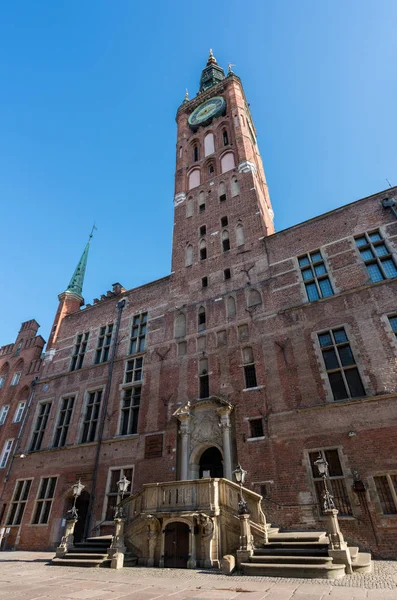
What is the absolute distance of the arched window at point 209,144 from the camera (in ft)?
104

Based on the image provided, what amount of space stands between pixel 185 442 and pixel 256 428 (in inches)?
158

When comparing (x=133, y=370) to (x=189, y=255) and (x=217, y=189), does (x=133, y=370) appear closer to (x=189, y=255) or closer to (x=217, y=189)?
(x=189, y=255)

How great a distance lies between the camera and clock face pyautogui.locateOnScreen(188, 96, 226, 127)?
112ft

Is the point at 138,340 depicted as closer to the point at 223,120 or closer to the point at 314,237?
the point at 314,237

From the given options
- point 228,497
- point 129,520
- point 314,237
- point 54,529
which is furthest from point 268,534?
point 314,237

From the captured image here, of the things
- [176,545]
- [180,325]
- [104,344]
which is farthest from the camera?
[104,344]

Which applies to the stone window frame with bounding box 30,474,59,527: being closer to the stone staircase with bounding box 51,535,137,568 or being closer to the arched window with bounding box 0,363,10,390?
the stone staircase with bounding box 51,535,137,568

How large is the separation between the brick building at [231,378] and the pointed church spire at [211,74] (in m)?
20.1

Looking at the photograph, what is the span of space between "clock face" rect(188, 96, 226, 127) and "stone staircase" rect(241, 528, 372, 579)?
115 feet

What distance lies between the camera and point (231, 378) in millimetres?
18406

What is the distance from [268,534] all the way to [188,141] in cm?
3355

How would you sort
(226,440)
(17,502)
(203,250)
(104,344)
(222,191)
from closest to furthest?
(226,440)
(17,502)
(203,250)
(104,344)
(222,191)

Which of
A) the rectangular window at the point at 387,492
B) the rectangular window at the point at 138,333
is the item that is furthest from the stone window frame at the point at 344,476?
the rectangular window at the point at 138,333

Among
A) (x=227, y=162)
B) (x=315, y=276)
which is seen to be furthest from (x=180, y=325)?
(x=227, y=162)
